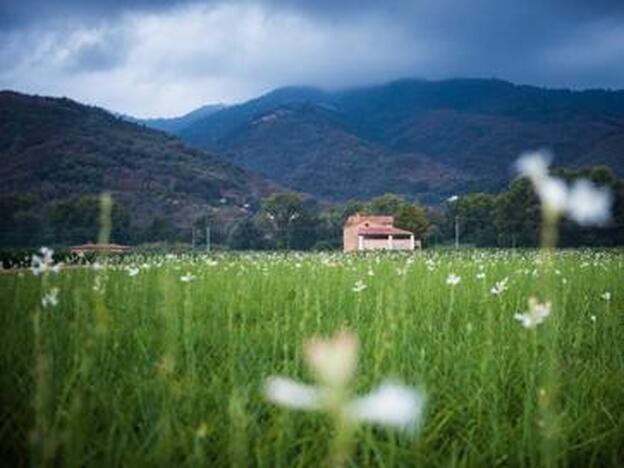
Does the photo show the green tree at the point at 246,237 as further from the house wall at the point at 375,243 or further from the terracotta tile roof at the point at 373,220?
the house wall at the point at 375,243

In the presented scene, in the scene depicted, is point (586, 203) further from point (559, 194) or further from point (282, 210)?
point (282, 210)

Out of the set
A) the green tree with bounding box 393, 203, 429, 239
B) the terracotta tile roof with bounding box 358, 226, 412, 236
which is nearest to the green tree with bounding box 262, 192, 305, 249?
the green tree with bounding box 393, 203, 429, 239

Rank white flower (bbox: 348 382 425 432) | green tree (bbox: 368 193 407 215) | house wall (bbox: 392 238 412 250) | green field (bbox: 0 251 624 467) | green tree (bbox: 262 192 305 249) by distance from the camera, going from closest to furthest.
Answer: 1. white flower (bbox: 348 382 425 432)
2. green field (bbox: 0 251 624 467)
3. house wall (bbox: 392 238 412 250)
4. green tree (bbox: 262 192 305 249)
5. green tree (bbox: 368 193 407 215)

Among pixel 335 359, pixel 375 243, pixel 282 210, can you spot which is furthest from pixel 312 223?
pixel 335 359

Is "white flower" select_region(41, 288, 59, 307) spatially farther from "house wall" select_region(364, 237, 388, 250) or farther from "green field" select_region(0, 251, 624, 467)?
"house wall" select_region(364, 237, 388, 250)

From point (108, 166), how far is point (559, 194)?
129 meters

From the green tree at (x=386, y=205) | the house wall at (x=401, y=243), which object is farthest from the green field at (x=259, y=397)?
the green tree at (x=386, y=205)

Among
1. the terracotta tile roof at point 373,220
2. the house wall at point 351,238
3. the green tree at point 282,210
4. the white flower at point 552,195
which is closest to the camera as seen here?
the white flower at point 552,195

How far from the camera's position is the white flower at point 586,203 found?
53.5 inches

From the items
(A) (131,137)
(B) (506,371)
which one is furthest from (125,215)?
(B) (506,371)

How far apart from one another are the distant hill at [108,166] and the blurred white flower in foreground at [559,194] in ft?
274

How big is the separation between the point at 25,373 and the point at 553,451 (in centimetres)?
226

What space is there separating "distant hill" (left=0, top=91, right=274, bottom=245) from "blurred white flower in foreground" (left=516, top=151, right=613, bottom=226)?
8343 centimetres

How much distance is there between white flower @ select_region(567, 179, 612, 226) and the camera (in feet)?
4.46
